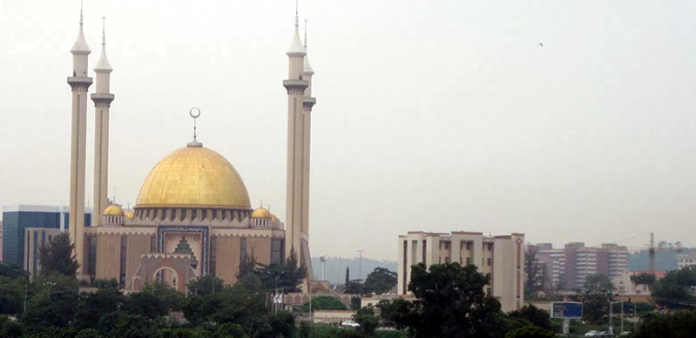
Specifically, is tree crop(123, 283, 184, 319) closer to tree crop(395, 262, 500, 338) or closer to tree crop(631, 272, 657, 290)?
tree crop(395, 262, 500, 338)

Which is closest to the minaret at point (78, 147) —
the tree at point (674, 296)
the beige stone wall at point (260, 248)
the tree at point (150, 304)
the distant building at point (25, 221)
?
the beige stone wall at point (260, 248)

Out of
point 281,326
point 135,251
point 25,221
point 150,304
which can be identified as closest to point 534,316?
point 281,326

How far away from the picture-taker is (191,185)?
88812 millimetres

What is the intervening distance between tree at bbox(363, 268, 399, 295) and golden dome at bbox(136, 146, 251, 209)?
317 inches

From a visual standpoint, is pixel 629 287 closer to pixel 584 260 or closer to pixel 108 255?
pixel 108 255

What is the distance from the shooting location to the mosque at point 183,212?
85.0 meters

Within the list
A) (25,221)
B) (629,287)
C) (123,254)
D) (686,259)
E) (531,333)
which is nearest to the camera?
(531,333)

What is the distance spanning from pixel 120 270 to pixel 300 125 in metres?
11.9

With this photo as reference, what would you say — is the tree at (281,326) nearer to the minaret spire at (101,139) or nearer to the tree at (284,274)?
the tree at (284,274)

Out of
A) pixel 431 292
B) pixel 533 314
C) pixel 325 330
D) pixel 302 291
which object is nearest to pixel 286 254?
pixel 302 291

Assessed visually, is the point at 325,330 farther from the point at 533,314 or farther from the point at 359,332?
the point at 533,314

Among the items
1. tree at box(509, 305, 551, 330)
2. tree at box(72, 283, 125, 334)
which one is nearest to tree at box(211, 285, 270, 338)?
tree at box(72, 283, 125, 334)

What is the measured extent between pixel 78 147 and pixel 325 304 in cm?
1672

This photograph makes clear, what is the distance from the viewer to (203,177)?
88.9m
